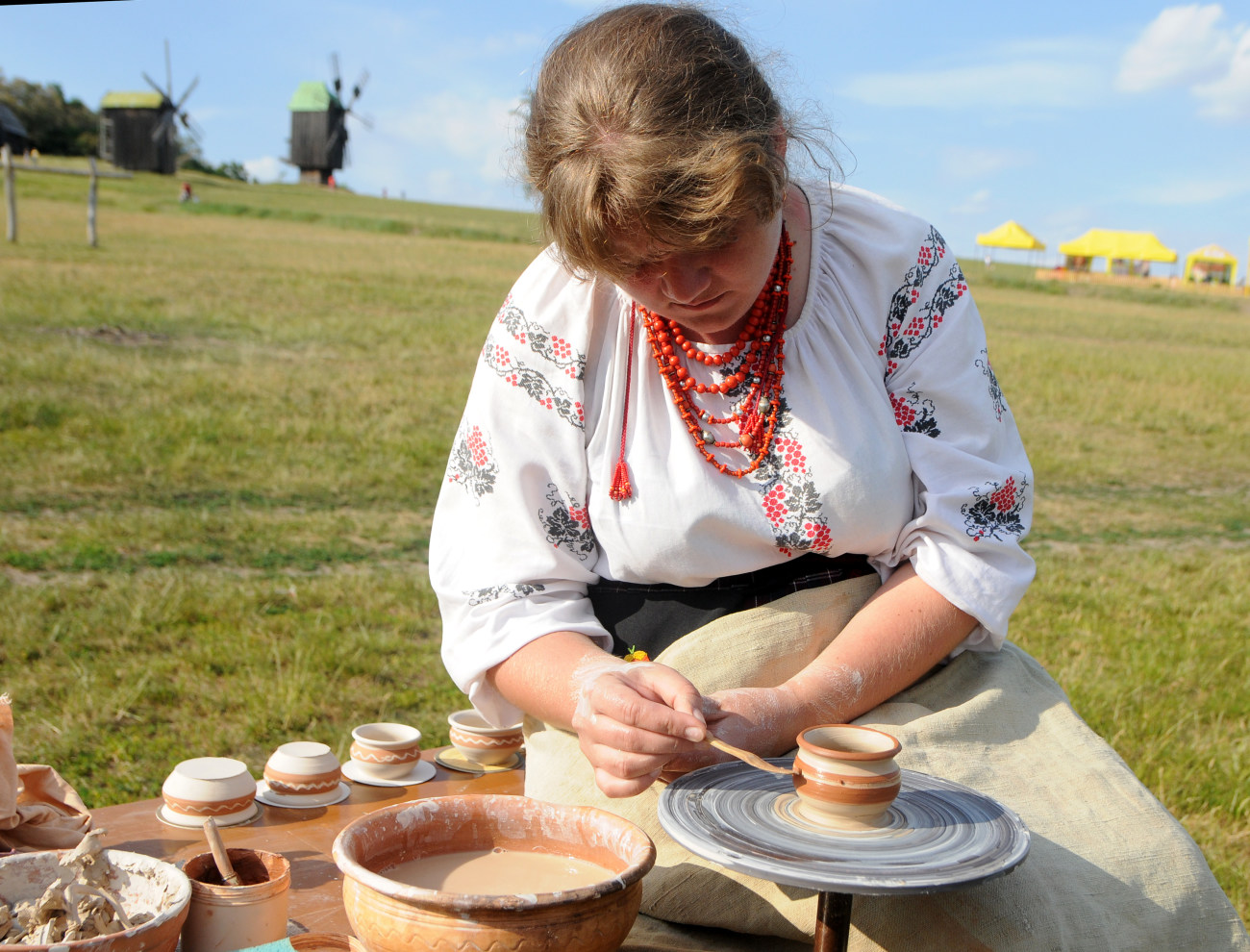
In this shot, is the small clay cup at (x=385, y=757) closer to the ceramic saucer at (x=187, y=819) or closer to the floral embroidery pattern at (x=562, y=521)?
the ceramic saucer at (x=187, y=819)

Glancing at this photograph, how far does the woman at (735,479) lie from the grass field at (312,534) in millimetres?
314

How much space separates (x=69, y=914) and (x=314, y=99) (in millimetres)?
61353

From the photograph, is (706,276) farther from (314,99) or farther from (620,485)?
(314,99)

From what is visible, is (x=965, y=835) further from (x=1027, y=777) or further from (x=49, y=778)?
(x=49, y=778)

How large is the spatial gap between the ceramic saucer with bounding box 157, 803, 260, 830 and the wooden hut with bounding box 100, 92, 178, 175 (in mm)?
53688

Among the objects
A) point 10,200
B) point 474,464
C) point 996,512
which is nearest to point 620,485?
point 474,464

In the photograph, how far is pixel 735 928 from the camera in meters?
1.64

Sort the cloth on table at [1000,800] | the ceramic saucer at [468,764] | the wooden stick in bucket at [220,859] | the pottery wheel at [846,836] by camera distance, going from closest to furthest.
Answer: the pottery wheel at [846,836], the cloth on table at [1000,800], the wooden stick in bucket at [220,859], the ceramic saucer at [468,764]

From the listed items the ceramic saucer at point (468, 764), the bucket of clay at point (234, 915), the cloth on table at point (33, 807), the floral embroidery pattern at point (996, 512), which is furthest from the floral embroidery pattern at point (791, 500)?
the cloth on table at point (33, 807)

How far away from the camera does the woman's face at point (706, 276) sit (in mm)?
1659

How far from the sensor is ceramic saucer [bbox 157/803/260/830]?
2119 mm

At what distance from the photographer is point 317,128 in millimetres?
57719

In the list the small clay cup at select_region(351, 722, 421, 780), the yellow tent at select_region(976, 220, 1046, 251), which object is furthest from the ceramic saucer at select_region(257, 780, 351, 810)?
the yellow tent at select_region(976, 220, 1046, 251)

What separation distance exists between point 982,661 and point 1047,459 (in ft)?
26.0
